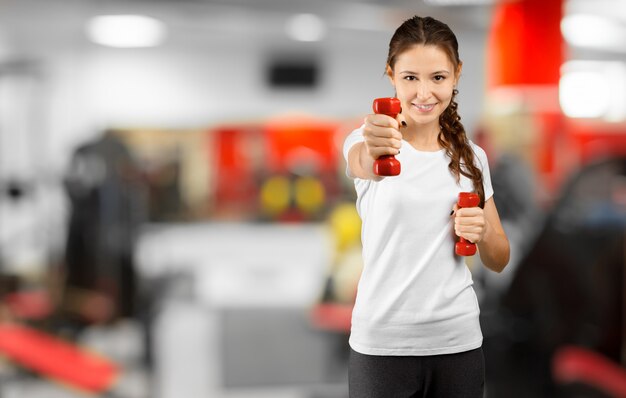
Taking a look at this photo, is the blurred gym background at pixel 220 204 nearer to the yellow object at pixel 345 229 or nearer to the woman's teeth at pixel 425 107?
the yellow object at pixel 345 229

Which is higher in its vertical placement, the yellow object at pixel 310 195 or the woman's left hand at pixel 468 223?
the woman's left hand at pixel 468 223

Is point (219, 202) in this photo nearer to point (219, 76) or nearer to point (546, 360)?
point (219, 76)

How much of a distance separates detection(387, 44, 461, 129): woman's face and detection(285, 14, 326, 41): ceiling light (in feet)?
23.9

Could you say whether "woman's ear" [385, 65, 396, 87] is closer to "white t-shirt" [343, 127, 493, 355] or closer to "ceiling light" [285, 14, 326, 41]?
"white t-shirt" [343, 127, 493, 355]

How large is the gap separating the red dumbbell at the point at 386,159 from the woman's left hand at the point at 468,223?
0.02 m

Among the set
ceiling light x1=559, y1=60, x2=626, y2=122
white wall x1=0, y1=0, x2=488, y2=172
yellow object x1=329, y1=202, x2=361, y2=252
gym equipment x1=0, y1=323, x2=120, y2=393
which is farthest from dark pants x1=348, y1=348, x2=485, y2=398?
ceiling light x1=559, y1=60, x2=626, y2=122

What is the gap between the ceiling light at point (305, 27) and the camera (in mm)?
7594

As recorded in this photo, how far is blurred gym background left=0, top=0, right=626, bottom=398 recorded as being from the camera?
4.79m

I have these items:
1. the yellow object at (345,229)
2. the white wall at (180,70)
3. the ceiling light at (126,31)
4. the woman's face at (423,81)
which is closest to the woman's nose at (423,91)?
the woman's face at (423,81)

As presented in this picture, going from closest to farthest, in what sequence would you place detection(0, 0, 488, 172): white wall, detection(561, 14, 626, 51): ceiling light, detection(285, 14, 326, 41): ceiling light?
1. detection(0, 0, 488, 172): white wall
2. detection(561, 14, 626, 51): ceiling light
3. detection(285, 14, 326, 41): ceiling light

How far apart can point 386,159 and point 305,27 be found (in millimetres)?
8060

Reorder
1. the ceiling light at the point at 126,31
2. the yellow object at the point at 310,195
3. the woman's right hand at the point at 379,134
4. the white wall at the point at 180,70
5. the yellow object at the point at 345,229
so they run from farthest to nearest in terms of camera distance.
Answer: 1. the yellow object at the point at 310,195
2. the ceiling light at the point at 126,31
3. the white wall at the point at 180,70
4. the yellow object at the point at 345,229
5. the woman's right hand at the point at 379,134

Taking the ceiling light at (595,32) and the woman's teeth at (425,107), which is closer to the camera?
the woman's teeth at (425,107)

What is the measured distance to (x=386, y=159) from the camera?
0.56 ft
